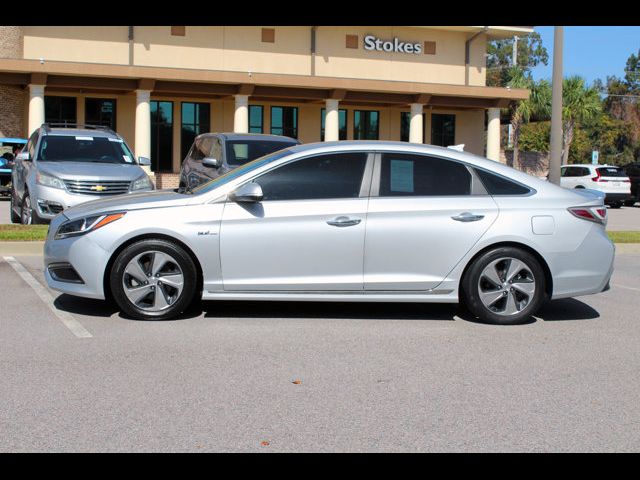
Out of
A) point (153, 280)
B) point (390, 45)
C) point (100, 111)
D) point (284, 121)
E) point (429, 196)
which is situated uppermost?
point (390, 45)

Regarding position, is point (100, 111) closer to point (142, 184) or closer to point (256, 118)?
point (256, 118)

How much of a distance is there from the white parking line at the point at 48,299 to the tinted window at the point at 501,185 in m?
3.87

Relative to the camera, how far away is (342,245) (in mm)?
7730

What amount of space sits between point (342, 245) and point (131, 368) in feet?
7.87

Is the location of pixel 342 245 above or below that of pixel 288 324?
above

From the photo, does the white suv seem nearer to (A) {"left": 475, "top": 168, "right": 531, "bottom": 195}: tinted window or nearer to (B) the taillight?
(B) the taillight

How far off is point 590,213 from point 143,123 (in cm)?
2934

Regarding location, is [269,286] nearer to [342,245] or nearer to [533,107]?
Answer: [342,245]

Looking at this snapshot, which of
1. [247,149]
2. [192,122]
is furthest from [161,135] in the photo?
[247,149]

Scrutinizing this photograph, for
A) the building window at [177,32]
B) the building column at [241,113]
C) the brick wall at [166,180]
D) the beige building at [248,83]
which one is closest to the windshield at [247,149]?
the beige building at [248,83]

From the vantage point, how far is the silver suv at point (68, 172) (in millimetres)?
13719

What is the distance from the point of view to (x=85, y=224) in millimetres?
7773
